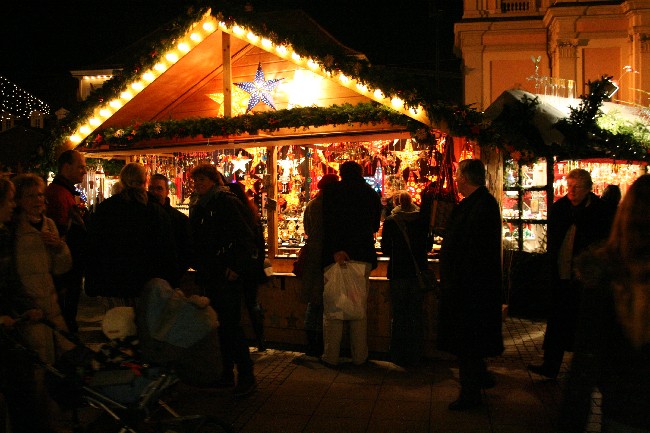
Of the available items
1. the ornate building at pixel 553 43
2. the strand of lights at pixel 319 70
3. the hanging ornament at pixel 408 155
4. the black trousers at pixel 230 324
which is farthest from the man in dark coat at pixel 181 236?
the ornate building at pixel 553 43

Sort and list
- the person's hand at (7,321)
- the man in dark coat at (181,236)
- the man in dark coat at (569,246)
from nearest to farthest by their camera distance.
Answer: the person's hand at (7,321) < the man in dark coat at (569,246) < the man in dark coat at (181,236)

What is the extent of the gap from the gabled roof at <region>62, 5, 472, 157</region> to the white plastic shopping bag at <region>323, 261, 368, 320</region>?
5.59 feet

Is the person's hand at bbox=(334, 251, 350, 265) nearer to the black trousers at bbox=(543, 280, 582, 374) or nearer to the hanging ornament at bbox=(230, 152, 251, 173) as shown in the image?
the black trousers at bbox=(543, 280, 582, 374)

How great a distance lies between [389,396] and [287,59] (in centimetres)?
398

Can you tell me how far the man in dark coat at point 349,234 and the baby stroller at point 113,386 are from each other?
9.97 feet

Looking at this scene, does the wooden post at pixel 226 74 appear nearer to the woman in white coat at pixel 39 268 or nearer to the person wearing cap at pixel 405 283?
the person wearing cap at pixel 405 283

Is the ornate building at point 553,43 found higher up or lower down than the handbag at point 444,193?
higher up

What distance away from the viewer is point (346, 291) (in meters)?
6.78

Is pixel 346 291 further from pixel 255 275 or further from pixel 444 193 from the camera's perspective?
pixel 444 193

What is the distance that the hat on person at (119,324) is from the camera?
158 inches

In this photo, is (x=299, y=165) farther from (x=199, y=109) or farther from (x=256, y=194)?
(x=199, y=109)

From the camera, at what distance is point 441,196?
24.4 ft

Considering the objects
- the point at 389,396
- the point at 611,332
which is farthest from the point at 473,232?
the point at 611,332

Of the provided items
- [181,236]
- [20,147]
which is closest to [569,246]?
[181,236]
